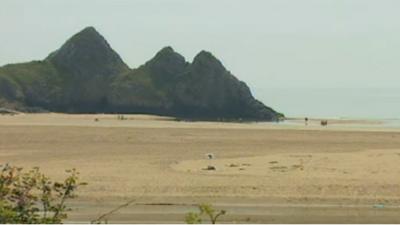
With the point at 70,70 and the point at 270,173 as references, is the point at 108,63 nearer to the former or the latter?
the point at 70,70

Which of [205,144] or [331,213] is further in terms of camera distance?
[205,144]

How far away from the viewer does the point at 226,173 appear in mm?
20656

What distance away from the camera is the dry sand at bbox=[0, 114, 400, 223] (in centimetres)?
1504

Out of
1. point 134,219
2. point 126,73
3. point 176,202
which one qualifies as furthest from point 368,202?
point 126,73

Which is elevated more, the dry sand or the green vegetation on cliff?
the green vegetation on cliff

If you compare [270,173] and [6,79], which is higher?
[6,79]

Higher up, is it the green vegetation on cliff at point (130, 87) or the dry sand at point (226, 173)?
the green vegetation on cliff at point (130, 87)

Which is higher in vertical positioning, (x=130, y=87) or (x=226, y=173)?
(x=130, y=87)

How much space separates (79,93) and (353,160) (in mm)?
48854

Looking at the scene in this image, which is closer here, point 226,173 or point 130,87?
point 226,173

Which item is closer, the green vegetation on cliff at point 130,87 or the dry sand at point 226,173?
the dry sand at point 226,173

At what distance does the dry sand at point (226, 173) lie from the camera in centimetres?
1504

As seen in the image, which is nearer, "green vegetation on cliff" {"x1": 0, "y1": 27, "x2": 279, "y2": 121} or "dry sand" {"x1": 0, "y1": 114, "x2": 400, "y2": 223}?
"dry sand" {"x1": 0, "y1": 114, "x2": 400, "y2": 223}

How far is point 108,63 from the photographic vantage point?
243 ft
